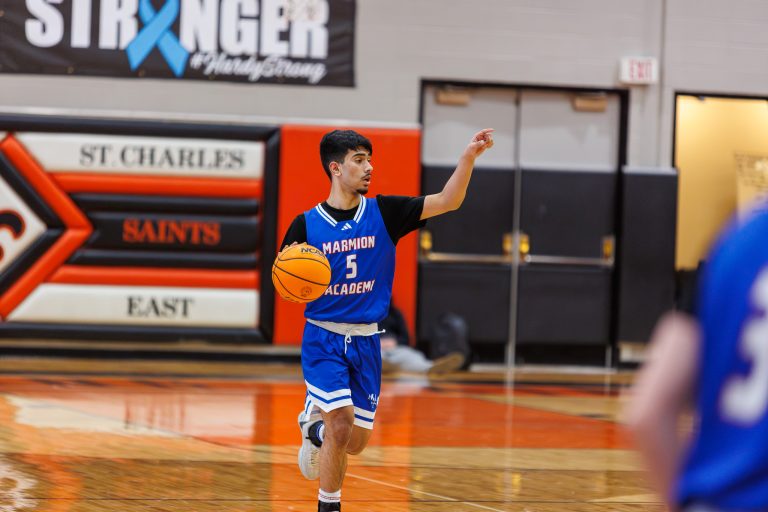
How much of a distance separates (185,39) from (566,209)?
3977mm

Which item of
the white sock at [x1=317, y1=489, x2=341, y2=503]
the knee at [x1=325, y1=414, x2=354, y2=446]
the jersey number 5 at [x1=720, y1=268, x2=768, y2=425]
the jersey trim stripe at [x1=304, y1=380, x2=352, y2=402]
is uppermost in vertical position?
the jersey number 5 at [x1=720, y1=268, x2=768, y2=425]

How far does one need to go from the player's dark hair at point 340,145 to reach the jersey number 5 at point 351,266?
0.33 metres

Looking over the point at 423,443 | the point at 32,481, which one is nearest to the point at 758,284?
the point at 32,481

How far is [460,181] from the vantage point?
14.6ft

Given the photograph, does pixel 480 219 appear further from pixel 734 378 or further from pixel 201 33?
pixel 734 378

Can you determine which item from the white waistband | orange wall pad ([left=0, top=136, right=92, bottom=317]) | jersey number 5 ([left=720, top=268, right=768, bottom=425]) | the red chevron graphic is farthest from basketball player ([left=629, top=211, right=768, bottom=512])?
the red chevron graphic

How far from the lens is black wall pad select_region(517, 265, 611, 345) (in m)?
11.7

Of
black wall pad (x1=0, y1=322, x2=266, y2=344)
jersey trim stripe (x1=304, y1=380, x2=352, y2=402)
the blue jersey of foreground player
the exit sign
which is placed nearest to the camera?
the blue jersey of foreground player

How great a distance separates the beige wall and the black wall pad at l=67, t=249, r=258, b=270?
4410 mm

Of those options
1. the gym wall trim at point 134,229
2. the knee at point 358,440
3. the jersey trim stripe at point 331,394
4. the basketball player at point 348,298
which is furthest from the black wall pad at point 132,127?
the jersey trim stripe at point 331,394

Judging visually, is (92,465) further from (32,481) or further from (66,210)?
(66,210)

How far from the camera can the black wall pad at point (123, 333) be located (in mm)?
10750

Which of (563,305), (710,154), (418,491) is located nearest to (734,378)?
(418,491)

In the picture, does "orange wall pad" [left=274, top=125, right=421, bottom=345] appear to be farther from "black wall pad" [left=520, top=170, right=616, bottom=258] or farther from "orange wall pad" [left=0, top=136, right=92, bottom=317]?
"orange wall pad" [left=0, top=136, right=92, bottom=317]
